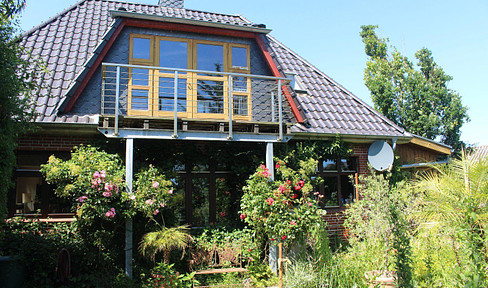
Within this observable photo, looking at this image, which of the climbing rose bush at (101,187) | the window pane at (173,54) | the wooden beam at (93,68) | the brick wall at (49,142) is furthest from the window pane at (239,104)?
the brick wall at (49,142)

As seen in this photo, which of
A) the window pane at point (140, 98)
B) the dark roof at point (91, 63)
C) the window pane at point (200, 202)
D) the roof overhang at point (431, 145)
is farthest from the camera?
the roof overhang at point (431, 145)

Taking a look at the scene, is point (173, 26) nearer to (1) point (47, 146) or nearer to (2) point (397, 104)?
(1) point (47, 146)

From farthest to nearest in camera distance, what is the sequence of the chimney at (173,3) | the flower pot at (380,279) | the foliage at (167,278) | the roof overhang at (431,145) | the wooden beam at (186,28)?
the chimney at (173,3) → the roof overhang at (431,145) → the wooden beam at (186,28) → the foliage at (167,278) → the flower pot at (380,279)

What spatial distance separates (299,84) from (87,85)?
6000 mm

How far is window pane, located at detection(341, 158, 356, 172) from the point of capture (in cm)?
1090

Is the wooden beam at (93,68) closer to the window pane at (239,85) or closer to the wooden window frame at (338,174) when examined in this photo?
the window pane at (239,85)

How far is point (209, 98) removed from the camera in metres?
9.53

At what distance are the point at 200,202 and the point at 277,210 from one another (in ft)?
7.82

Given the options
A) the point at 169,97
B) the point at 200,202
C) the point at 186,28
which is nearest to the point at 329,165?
the point at 200,202

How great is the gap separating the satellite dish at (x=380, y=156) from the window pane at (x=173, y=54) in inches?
223

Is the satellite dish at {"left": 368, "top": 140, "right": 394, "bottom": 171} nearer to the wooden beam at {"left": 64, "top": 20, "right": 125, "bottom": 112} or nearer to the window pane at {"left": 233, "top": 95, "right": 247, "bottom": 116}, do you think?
the window pane at {"left": 233, "top": 95, "right": 247, "bottom": 116}

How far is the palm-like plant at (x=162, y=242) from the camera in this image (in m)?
7.14

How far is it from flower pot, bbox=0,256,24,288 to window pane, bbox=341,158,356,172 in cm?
827

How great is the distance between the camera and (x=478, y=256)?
488 centimetres
